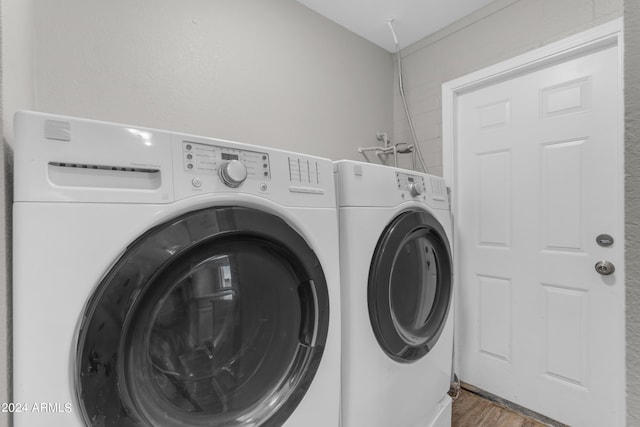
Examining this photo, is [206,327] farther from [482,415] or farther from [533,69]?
[533,69]

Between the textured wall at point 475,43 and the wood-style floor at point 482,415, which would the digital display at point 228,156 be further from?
the wood-style floor at point 482,415

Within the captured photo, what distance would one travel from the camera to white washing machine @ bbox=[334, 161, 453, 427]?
34.1 inches

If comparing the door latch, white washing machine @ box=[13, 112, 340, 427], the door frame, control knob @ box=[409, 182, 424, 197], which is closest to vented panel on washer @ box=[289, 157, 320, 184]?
white washing machine @ box=[13, 112, 340, 427]

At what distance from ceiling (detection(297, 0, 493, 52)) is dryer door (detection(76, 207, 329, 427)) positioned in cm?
157

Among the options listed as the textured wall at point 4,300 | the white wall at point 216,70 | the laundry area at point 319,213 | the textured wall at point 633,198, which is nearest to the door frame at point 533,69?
the laundry area at point 319,213

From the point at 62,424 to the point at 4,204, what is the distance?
0.38 meters

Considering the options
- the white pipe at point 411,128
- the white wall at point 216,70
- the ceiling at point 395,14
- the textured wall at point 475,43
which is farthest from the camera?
the white pipe at point 411,128

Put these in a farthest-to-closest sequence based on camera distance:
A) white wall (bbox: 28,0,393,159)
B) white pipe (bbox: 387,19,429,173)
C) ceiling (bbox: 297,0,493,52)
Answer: white pipe (bbox: 387,19,429,173), ceiling (bbox: 297,0,493,52), white wall (bbox: 28,0,393,159)

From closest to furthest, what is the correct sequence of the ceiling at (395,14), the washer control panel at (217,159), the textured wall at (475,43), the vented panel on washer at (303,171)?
the washer control panel at (217,159) → the vented panel on washer at (303,171) → the textured wall at (475,43) → the ceiling at (395,14)

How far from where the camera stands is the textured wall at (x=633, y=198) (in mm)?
425

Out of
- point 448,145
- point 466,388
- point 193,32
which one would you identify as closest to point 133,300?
point 193,32

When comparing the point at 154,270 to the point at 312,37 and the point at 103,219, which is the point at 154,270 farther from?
the point at 312,37

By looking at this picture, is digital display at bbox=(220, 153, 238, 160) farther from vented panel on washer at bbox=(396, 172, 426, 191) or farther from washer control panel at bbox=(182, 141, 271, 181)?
vented panel on washer at bbox=(396, 172, 426, 191)

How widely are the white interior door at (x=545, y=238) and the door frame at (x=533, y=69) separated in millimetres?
20
